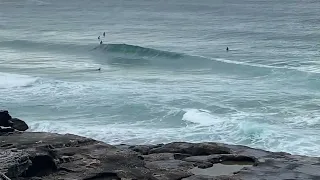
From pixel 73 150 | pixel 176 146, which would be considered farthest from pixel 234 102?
pixel 73 150

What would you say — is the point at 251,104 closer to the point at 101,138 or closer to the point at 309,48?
the point at 101,138

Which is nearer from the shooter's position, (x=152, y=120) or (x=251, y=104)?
(x=152, y=120)

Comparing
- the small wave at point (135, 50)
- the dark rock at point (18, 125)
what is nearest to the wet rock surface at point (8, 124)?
the dark rock at point (18, 125)

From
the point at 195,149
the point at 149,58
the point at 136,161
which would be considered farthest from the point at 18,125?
the point at 149,58

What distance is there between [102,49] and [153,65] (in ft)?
35.2

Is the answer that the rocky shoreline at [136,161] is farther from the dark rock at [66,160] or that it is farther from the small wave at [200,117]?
the small wave at [200,117]

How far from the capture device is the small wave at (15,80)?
43866mm

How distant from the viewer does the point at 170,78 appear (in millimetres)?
47688

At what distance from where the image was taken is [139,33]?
75.4 m

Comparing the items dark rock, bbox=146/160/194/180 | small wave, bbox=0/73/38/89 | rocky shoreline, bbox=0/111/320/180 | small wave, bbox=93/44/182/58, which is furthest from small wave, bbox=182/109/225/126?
small wave, bbox=93/44/182/58

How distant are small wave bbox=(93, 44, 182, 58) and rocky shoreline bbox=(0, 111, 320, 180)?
3429 centimetres

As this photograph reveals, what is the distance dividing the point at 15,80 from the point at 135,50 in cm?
1899

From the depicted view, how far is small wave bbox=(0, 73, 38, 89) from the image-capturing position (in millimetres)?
43866

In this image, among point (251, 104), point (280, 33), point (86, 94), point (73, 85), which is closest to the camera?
point (251, 104)
